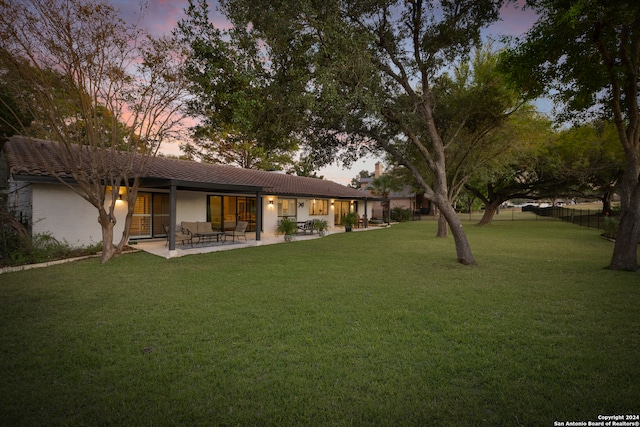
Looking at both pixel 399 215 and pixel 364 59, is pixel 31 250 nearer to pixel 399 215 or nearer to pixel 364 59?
pixel 364 59

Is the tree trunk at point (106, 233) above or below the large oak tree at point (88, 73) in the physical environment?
below

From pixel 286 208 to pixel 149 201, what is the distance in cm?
860

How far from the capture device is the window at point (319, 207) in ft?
74.8

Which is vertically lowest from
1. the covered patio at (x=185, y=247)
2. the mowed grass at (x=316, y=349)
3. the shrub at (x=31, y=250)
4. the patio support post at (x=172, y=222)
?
the mowed grass at (x=316, y=349)

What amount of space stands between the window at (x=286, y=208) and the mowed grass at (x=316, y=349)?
1276 centimetres

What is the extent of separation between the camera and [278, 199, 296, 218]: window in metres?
20.2

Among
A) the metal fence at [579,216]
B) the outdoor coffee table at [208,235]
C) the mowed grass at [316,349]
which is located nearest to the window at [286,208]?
the outdoor coffee table at [208,235]

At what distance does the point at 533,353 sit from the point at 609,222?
18717 mm

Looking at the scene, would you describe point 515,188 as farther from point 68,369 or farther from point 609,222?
point 68,369

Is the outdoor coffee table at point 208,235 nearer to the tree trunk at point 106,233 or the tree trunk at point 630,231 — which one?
the tree trunk at point 106,233

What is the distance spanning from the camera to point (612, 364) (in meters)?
3.44

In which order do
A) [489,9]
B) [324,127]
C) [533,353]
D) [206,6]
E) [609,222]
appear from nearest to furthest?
[533,353], [206,6], [489,9], [324,127], [609,222]

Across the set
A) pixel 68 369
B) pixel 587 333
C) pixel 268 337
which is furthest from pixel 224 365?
pixel 587 333

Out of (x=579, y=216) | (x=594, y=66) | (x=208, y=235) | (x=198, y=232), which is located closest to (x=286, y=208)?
(x=198, y=232)
